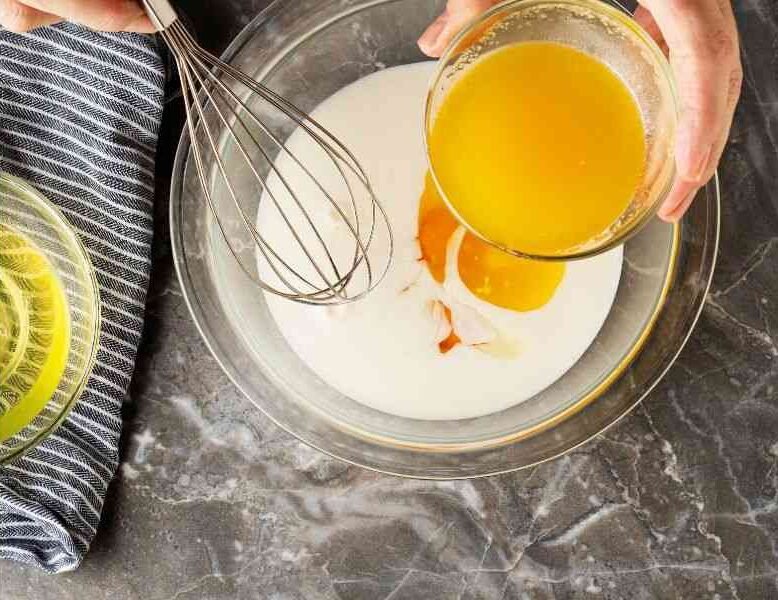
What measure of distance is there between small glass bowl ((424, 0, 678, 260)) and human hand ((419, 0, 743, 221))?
30 mm

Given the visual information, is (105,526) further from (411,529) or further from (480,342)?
(480,342)

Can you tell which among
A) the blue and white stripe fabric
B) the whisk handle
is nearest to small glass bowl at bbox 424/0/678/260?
the whisk handle

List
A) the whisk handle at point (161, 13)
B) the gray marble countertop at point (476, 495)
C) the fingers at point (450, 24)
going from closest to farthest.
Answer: the whisk handle at point (161, 13) → the fingers at point (450, 24) → the gray marble countertop at point (476, 495)

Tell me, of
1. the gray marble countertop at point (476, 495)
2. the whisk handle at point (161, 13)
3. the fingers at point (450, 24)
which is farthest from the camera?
the gray marble countertop at point (476, 495)

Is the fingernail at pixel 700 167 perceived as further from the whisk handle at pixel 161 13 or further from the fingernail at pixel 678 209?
the whisk handle at pixel 161 13

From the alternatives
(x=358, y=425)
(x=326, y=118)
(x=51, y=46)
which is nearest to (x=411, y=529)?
(x=358, y=425)

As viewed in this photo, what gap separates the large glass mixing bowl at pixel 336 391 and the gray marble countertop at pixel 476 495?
0.05 metres

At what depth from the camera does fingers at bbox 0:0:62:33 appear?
0.83 m

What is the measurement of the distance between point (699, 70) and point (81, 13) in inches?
22.0

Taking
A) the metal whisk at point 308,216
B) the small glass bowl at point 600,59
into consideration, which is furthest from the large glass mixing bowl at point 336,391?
the small glass bowl at point 600,59

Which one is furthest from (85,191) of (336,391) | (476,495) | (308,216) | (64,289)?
(476,495)

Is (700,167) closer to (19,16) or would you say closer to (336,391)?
(336,391)

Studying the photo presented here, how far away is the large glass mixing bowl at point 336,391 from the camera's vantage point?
98 cm

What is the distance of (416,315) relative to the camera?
0.99m
